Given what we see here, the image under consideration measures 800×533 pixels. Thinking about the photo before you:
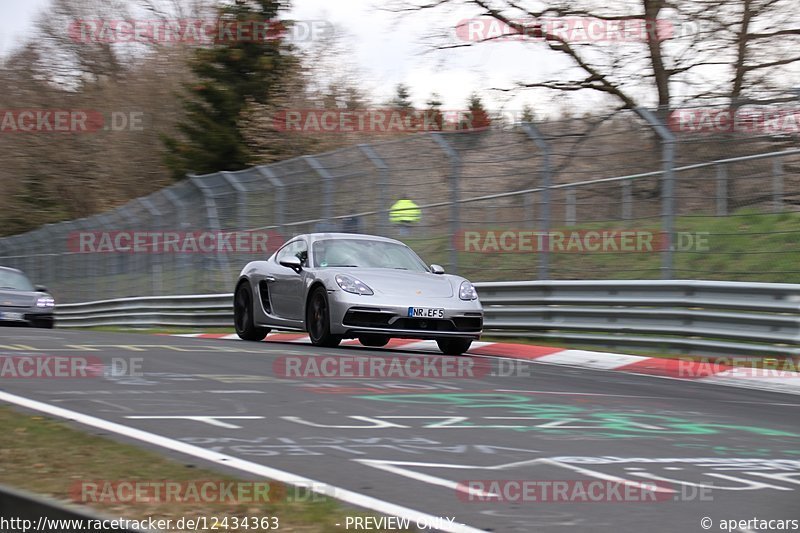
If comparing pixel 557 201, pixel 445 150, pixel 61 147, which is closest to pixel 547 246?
pixel 557 201

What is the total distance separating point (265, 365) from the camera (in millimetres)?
9867

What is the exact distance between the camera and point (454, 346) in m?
12.5

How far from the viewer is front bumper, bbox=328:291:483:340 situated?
461 inches

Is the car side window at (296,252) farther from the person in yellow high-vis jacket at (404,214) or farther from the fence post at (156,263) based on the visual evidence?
the fence post at (156,263)

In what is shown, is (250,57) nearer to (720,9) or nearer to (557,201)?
(720,9)

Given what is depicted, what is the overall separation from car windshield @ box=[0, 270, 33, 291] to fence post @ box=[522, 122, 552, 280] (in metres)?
11.2

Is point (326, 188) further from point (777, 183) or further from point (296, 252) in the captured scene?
point (777, 183)

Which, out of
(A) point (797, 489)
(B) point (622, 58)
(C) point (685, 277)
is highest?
(B) point (622, 58)

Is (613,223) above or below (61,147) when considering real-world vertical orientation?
below

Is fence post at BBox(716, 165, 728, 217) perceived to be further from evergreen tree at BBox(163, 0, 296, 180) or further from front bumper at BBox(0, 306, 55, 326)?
evergreen tree at BBox(163, 0, 296, 180)

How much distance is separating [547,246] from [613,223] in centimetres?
→ 113

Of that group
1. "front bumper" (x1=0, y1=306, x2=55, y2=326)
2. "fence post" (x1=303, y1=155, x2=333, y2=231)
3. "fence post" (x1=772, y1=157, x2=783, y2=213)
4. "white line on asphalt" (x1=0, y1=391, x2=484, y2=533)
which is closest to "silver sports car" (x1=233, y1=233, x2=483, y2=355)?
"fence post" (x1=772, y1=157, x2=783, y2=213)

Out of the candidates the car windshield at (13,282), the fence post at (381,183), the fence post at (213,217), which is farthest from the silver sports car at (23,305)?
the fence post at (381,183)

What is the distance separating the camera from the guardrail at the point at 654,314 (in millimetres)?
10656
